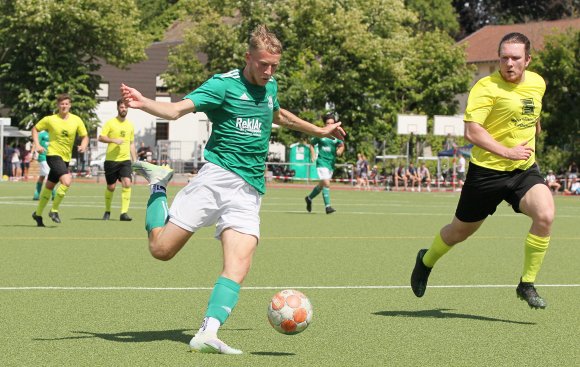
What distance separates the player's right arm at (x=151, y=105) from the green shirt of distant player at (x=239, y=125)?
17.3 inches

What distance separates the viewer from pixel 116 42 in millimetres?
65688

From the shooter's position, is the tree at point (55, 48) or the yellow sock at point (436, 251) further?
the tree at point (55, 48)

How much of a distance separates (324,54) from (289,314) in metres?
54.9

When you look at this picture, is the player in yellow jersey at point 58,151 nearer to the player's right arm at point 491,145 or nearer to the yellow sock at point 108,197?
the yellow sock at point 108,197

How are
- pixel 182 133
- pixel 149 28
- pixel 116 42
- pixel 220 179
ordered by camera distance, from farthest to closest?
pixel 149 28
pixel 182 133
pixel 116 42
pixel 220 179

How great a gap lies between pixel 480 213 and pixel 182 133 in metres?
74.5

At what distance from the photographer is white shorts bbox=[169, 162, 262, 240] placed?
7.78 metres

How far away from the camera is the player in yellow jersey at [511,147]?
9266mm

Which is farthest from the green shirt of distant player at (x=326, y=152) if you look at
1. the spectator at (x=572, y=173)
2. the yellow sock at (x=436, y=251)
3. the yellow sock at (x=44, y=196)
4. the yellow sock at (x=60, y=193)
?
the spectator at (x=572, y=173)

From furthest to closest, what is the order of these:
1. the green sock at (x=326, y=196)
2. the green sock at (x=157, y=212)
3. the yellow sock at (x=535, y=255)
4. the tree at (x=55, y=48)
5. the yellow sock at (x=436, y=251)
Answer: the tree at (x=55, y=48), the green sock at (x=326, y=196), the yellow sock at (x=436, y=251), the yellow sock at (x=535, y=255), the green sock at (x=157, y=212)

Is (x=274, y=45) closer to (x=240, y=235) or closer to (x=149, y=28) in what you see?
(x=240, y=235)

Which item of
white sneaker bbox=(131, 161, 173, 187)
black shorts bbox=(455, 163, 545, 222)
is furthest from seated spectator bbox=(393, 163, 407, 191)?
white sneaker bbox=(131, 161, 173, 187)

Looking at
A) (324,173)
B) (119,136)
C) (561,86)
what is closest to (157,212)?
(119,136)

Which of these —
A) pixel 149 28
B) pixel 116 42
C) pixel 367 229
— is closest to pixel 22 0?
pixel 116 42
